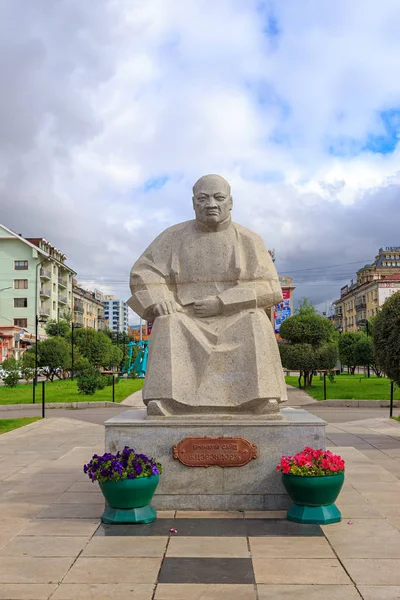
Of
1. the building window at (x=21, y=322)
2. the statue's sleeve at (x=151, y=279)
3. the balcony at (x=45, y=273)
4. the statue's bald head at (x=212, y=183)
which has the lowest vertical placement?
the statue's sleeve at (x=151, y=279)

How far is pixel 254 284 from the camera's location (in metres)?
6.95

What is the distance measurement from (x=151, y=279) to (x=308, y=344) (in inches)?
808

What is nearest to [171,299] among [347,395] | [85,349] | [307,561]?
[307,561]

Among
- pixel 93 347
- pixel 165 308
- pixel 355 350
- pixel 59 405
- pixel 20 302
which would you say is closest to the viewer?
pixel 165 308

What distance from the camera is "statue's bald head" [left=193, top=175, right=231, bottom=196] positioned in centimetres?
705

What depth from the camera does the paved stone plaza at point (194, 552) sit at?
13.2ft

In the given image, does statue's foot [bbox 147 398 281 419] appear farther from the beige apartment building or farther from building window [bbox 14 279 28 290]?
the beige apartment building

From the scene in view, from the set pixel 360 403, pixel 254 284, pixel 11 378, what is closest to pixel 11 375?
pixel 11 378

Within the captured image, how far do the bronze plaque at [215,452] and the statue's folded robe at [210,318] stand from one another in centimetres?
42

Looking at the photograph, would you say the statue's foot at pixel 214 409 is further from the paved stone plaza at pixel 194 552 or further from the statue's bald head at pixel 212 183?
the statue's bald head at pixel 212 183

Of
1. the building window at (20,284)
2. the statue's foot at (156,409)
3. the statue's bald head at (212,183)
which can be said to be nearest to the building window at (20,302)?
the building window at (20,284)

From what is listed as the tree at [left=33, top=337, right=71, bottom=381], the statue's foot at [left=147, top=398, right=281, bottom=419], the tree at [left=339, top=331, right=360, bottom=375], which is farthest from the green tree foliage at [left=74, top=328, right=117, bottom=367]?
the statue's foot at [left=147, top=398, right=281, bottom=419]

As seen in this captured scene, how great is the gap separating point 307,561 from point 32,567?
200cm

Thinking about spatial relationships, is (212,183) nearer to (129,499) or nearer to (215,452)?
(215,452)
